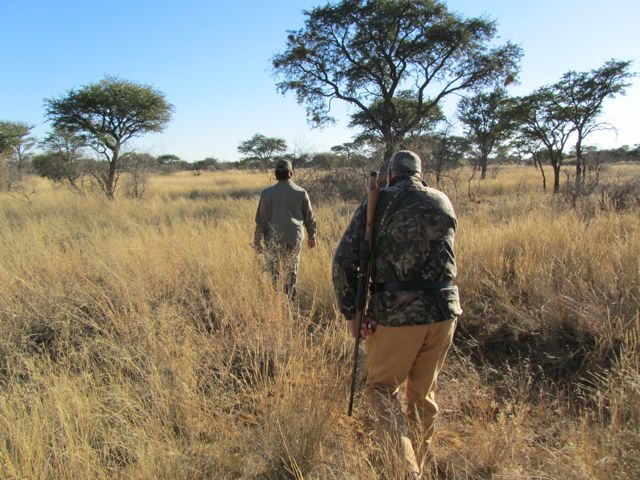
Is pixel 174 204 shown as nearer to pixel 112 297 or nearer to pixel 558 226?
pixel 112 297

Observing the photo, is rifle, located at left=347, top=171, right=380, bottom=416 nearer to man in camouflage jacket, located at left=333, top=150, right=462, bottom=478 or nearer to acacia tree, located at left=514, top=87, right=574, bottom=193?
man in camouflage jacket, located at left=333, top=150, right=462, bottom=478

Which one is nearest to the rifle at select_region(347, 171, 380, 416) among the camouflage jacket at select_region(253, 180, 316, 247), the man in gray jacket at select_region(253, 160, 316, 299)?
the man in gray jacket at select_region(253, 160, 316, 299)

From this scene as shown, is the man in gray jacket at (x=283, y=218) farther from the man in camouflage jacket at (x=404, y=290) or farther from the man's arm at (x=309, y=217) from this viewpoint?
the man in camouflage jacket at (x=404, y=290)

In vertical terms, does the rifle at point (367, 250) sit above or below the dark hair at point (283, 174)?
below

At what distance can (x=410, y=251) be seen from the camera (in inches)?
78.2

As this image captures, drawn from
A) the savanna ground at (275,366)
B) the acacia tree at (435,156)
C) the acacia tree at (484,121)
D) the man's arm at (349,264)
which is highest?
the acacia tree at (484,121)

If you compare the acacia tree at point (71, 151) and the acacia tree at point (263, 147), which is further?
the acacia tree at point (263, 147)

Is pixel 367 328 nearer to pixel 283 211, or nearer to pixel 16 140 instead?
pixel 283 211

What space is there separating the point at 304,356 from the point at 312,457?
807mm

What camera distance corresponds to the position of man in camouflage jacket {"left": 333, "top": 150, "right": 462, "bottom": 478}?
198 centimetres

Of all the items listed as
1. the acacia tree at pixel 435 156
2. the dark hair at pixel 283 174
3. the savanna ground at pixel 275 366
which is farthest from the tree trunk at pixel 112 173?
the dark hair at pixel 283 174

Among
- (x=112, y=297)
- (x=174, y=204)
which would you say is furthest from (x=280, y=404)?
(x=174, y=204)

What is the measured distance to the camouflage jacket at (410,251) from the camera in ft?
6.50

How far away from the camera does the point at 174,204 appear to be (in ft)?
41.4
